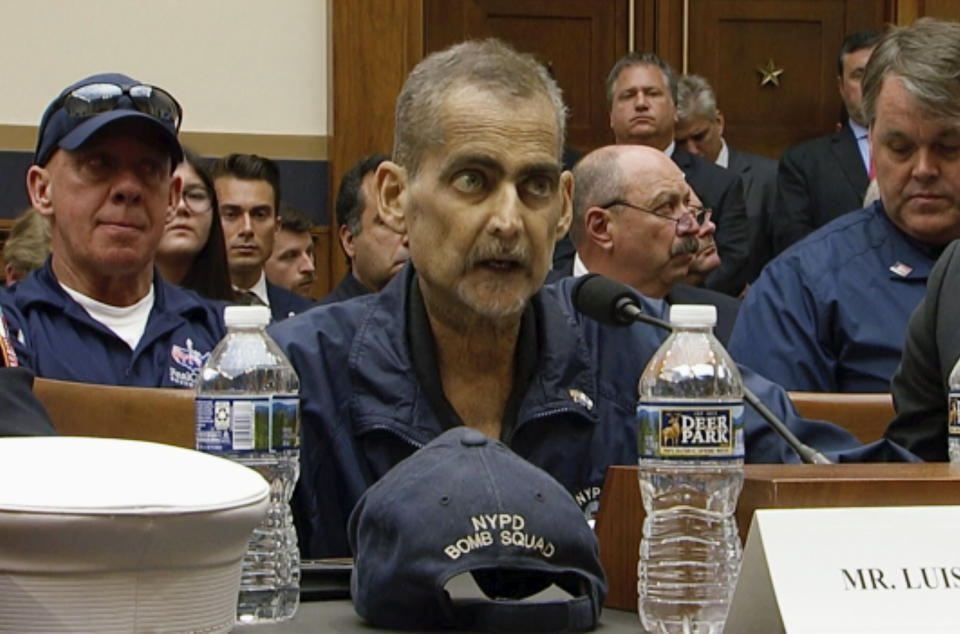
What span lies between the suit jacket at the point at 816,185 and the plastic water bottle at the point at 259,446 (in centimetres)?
438

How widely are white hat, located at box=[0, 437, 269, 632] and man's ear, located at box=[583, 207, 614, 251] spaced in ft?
11.6

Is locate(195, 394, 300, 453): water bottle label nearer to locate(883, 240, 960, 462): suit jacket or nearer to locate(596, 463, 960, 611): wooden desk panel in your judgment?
locate(596, 463, 960, 611): wooden desk panel

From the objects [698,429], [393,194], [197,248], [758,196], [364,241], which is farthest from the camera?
[758,196]


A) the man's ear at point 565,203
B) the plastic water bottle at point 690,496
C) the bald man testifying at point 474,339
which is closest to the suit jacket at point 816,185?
the man's ear at point 565,203

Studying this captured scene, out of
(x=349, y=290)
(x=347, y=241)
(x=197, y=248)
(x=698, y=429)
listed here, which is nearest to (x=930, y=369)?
(x=698, y=429)

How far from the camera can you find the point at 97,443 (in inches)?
52.4

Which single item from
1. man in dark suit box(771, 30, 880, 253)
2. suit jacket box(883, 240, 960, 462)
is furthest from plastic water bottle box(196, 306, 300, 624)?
man in dark suit box(771, 30, 880, 253)

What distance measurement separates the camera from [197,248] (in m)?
4.67

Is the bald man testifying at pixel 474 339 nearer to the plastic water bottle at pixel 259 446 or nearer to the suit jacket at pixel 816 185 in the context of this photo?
the plastic water bottle at pixel 259 446

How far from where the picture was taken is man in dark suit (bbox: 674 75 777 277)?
662cm

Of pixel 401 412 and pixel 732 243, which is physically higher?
pixel 401 412

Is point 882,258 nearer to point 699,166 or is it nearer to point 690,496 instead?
point 690,496

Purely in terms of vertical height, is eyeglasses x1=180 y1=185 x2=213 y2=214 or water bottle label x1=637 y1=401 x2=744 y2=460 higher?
water bottle label x1=637 y1=401 x2=744 y2=460

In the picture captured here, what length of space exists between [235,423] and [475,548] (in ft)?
1.15
